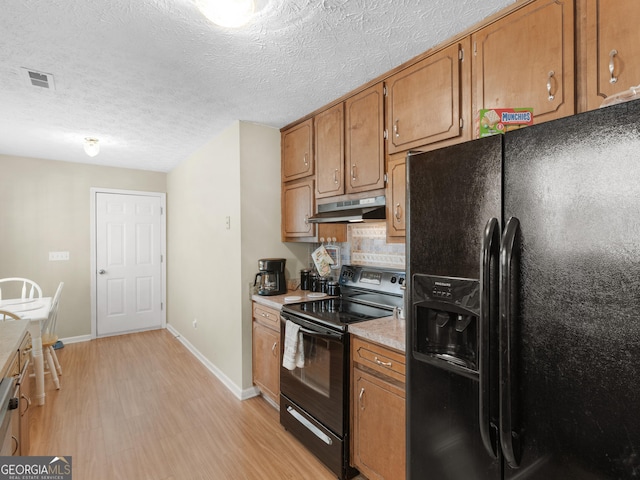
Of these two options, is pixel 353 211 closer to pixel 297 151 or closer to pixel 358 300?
pixel 358 300

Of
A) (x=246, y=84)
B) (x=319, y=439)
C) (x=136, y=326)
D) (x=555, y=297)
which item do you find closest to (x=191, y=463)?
(x=319, y=439)

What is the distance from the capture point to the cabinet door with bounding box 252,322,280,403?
267 centimetres

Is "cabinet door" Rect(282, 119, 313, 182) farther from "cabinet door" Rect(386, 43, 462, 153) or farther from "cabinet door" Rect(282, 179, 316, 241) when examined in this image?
"cabinet door" Rect(386, 43, 462, 153)

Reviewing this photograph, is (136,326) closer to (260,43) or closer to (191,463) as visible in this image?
(191,463)

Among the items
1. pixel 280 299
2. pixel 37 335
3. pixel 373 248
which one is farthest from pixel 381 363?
pixel 37 335

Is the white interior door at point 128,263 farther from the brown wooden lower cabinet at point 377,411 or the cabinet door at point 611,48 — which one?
the cabinet door at point 611,48

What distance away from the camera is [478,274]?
3.67 feet

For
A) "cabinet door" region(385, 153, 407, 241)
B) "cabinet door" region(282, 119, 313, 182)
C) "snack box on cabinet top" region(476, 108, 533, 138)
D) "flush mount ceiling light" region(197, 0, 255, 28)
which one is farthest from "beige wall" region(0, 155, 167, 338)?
"snack box on cabinet top" region(476, 108, 533, 138)

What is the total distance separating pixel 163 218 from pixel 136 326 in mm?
1648

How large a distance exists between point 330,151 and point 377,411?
1.80 m

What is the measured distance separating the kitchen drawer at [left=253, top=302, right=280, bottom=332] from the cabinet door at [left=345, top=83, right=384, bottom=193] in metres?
1.12

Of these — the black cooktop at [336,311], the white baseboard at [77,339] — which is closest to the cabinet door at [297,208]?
the black cooktop at [336,311]

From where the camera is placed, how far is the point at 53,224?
175 inches

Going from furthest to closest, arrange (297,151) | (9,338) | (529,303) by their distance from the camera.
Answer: (297,151)
(9,338)
(529,303)
